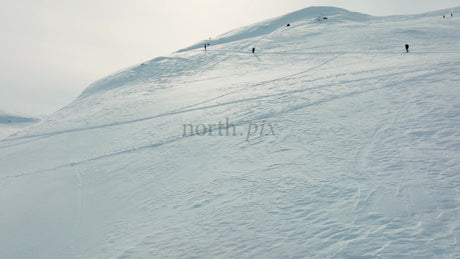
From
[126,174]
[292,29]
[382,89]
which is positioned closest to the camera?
[126,174]

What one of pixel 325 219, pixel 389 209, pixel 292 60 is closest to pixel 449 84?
pixel 389 209

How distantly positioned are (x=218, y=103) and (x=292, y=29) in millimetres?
26213

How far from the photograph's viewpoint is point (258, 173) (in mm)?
8117

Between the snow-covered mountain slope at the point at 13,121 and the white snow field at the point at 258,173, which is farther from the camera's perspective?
the snow-covered mountain slope at the point at 13,121

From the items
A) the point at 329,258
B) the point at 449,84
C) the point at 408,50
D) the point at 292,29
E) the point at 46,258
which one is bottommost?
the point at 46,258

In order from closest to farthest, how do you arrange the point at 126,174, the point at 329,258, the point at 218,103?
the point at 329,258 < the point at 126,174 < the point at 218,103

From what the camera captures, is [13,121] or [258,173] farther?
[13,121]

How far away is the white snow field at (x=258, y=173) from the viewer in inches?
220

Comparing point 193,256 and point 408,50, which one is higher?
point 408,50

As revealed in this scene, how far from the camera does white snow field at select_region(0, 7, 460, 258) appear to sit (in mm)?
5582

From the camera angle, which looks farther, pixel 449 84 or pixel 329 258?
pixel 449 84

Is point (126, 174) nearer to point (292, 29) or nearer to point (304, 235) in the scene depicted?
point (304, 235)

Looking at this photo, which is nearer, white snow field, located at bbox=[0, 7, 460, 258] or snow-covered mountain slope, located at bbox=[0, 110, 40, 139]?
white snow field, located at bbox=[0, 7, 460, 258]

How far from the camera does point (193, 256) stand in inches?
220
